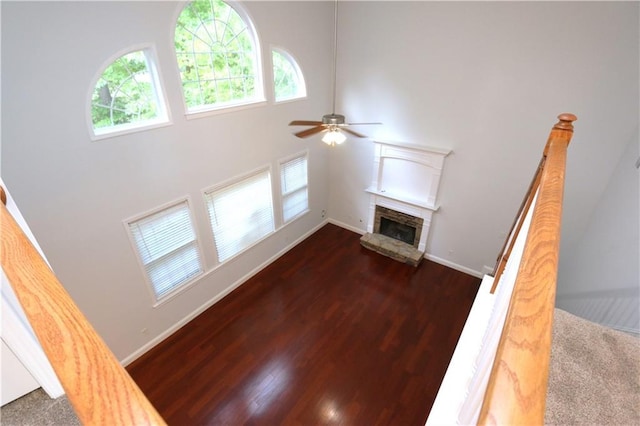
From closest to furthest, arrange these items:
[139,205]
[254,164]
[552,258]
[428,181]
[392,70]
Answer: [552,258]
[139,205]
[254,164]
[392,70]
[428,181]

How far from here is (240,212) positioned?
5.12 m

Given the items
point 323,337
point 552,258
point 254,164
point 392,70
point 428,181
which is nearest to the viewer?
point 552,258

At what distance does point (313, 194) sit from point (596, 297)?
500 centimetres

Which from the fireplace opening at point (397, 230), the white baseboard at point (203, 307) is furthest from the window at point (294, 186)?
the fireplace opening at point (397, 230)

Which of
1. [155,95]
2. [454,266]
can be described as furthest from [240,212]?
[454,266]

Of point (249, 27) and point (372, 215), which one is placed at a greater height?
point (249, 27)

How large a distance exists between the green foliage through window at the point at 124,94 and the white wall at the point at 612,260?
5.14 metres

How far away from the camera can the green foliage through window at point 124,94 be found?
3.18 m

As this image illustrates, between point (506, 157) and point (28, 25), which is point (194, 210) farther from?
point (506, 157)

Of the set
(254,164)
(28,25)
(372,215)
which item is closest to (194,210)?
(254,164)

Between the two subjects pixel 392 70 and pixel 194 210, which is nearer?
pixel 194 210

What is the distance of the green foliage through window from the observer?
10.4 ft

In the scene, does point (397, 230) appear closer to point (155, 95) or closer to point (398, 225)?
point (398, 225)

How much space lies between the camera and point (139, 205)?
369cm
